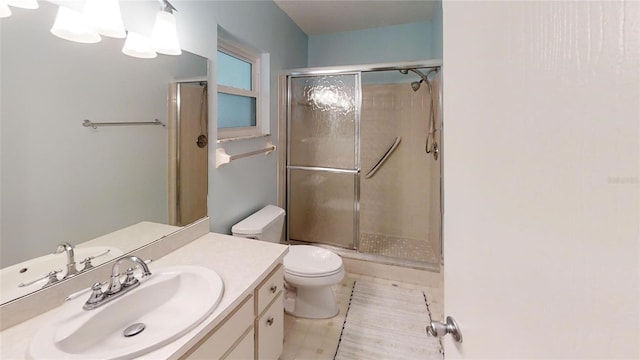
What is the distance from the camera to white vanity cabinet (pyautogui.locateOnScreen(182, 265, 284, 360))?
93cm

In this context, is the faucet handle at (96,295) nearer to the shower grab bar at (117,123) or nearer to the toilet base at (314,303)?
the shower grab bar at (117,123)

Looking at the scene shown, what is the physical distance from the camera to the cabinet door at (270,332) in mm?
1255

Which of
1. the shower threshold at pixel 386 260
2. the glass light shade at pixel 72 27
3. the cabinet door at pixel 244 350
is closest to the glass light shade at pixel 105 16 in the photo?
the glass light shade at pixel 72 27

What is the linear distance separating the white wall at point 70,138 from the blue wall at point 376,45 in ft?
7.40

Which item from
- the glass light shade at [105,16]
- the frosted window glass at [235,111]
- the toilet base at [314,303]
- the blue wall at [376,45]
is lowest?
the toilet base at [314,303]

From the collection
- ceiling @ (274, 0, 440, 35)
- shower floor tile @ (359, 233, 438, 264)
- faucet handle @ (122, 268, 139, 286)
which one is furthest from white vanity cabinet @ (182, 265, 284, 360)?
ceiling @ (274, 0, 440, 35)

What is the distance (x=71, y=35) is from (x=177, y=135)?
1.85 ft

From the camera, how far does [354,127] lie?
9.15 ft

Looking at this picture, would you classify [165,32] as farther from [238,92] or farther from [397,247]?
[397,247]

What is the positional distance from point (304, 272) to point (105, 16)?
1.63m

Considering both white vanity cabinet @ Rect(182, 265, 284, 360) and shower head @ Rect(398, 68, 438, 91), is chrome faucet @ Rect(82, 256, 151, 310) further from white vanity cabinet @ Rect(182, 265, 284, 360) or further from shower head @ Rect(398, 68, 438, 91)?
shower head @ Rect(398, 68, 438, 91)

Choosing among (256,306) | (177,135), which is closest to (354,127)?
(177,135)
